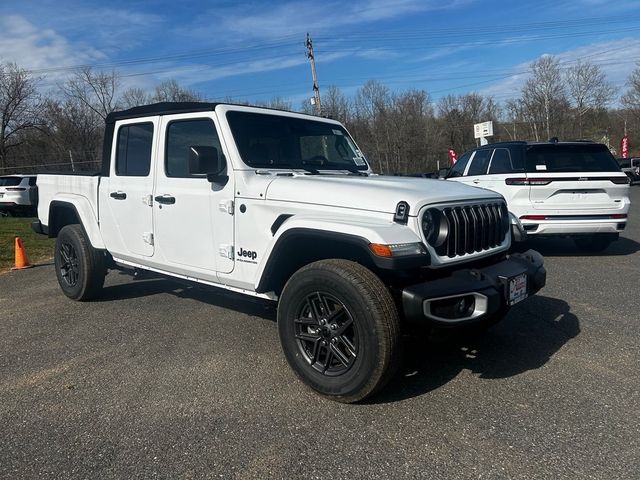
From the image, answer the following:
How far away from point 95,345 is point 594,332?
442 cm

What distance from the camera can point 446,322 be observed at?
10.4ft

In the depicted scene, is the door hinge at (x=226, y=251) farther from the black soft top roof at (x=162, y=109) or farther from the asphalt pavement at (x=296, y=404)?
the black soft top roof at (x=162, y=109)

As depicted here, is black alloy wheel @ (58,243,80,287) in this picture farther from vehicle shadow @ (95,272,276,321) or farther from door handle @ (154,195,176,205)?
door handle @ (154,195,176,205)

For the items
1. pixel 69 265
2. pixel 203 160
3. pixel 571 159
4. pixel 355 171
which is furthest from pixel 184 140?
pixel 571 159

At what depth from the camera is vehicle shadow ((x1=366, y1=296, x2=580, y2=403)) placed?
3559 mm

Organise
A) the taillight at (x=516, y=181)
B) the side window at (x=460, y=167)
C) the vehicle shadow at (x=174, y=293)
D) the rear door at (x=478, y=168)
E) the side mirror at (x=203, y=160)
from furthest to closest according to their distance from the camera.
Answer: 1. the side window at (x=460, y=167)
2. the rear door at (x=478, y=168)
3. the taillight at (x=516, y=181)
4. the vehicle shadow at (x=174, y=293)
5. the side mirror at (x=203, y=160)

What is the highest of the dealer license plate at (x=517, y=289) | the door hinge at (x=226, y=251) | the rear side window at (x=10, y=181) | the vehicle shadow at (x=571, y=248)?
the rear side window at (x=10, y=181)

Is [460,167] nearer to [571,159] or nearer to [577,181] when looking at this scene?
[571,159]

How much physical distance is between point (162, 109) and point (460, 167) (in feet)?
21.5

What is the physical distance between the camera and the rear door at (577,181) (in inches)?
307

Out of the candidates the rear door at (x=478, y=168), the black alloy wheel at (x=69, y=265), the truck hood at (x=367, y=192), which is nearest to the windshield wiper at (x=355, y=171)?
the truck hood at (x=367, y=192)

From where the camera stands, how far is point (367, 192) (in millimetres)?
3467

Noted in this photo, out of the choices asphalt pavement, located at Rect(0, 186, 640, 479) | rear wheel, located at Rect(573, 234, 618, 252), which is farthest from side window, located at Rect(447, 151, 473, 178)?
asphalt pavement, located at Rect(0, 186, 640, 479)

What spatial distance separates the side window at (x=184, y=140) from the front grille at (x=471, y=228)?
2.04 meters
